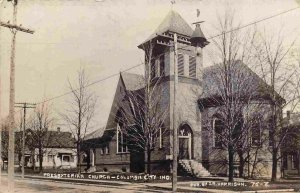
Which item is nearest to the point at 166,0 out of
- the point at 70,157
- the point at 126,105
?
the point at 126,105

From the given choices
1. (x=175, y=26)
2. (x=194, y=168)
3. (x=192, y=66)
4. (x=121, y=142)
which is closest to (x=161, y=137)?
(x=194, y=168)

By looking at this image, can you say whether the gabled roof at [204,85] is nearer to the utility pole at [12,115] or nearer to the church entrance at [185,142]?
the church entrance at [185,142]

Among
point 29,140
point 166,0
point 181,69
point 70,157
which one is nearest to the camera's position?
point 166,0

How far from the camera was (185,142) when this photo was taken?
31.2 m

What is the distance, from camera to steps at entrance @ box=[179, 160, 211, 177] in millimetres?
29373

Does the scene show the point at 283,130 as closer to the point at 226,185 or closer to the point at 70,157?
the point at 226,185

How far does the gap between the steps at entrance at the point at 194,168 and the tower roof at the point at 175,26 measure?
9196 mm

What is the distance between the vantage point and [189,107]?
1230 inches

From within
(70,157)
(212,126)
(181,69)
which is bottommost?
(70,157)

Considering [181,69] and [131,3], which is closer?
[131,3]

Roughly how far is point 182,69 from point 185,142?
5316 millimetres

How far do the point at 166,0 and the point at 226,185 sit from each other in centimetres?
1054

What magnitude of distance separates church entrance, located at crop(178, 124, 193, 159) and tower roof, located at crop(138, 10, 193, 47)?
22.4 ft

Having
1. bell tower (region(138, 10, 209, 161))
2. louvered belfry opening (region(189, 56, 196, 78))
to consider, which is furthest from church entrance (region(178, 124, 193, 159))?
louvered belfry opening (region(189, 56, 196, 78))
